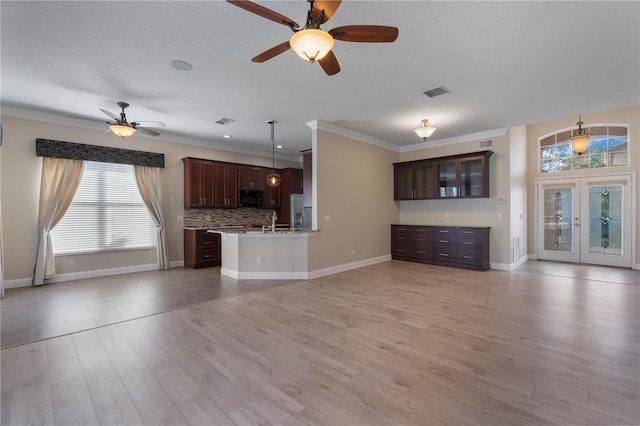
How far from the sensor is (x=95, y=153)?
5.46 m

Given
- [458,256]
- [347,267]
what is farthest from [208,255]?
[458,256]

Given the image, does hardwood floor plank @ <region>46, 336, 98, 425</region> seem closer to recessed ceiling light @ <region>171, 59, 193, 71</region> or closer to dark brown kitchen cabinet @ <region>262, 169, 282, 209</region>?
recessed ceiling light @ <region>171, 59, 193, 71</region>

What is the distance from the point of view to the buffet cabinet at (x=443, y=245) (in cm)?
595

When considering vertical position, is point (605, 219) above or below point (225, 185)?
below

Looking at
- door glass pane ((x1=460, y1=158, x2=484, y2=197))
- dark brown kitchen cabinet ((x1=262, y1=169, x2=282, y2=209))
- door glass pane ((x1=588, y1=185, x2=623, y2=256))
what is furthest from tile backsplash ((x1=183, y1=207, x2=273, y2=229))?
door glass pane ((x1=588, y1=185, x2=623, y2=256))

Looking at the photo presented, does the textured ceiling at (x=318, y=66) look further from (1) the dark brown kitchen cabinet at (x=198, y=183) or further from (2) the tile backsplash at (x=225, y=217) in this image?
(2) the tile backsplash at (x=225, y=217)

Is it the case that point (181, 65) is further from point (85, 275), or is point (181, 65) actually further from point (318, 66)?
point (85, 275)

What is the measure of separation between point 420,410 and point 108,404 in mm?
2039

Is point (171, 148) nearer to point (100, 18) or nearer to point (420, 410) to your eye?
point (100, 18)

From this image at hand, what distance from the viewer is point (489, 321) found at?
128 inches

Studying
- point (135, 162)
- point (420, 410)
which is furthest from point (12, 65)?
point (420, 410)

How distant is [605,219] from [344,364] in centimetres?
733

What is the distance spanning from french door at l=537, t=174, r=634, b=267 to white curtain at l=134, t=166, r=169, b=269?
896 centimetres

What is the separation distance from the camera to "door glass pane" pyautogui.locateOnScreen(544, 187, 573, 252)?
6797 millimetres
